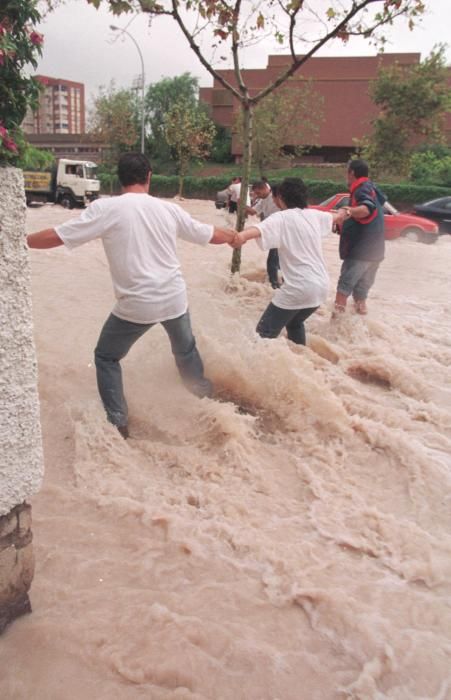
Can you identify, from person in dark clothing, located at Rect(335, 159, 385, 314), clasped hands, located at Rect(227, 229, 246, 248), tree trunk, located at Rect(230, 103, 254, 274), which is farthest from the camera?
tree trunk, located at Rect(230, 103, 254, 274)

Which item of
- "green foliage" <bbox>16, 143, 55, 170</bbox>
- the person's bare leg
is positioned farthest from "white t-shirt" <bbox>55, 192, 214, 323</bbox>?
the person's bare leg

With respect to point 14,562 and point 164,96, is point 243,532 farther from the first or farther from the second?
point 164,96

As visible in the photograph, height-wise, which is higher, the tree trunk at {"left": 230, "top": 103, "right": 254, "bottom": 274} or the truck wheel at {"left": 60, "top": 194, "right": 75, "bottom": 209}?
the tree trunk at {"left": 230, "top": 103, "right": 254, "bottom": 274}

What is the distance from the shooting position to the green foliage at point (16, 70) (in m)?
1.73

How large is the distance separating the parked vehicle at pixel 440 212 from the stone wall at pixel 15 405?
16067 mm

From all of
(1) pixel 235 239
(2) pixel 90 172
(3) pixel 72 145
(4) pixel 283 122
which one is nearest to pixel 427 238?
(1) pixel 235 239

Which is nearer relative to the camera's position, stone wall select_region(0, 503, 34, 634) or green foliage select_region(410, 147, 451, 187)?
stone wall select_region(0, 503, 34, 634)

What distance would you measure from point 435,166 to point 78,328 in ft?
98.6

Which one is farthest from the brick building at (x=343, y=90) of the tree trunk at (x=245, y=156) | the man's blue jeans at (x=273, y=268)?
the tree trunk at (x=245, y=156)

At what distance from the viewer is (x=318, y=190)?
31594 mm

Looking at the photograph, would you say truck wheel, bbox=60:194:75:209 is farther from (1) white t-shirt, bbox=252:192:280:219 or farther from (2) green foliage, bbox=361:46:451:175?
(1) white t-shirt, bbox=252:192:280:219

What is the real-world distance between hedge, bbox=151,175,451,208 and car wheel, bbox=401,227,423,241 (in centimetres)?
1365

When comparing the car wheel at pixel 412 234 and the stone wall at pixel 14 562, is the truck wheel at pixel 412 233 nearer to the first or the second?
the car wheel at pixel 412 234

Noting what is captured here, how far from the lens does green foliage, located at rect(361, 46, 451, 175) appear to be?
2700cm
